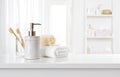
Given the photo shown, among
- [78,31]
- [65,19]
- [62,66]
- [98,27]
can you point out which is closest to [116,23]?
[98,27]

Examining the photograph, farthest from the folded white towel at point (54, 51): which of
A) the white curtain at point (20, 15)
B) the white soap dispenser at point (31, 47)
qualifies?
the white curtain at point (20, 15)

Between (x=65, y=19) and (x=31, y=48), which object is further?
(x=65, y=19)

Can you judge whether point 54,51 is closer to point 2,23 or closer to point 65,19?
point 2,23

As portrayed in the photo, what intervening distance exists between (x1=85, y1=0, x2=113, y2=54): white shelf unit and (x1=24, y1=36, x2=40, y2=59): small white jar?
3.01 m

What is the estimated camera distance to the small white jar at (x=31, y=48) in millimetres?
A: 1170

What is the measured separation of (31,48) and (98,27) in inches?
127

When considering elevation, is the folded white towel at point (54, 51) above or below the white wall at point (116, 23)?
below

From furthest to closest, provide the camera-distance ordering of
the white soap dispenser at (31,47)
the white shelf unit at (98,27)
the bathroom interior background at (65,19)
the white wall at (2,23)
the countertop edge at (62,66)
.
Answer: the white shelf unit at (98,27), the bathroom interior background at (65,19), the white wall at (2,23), the white soap dispenser at (31,47), the countertop edge at (62,66)

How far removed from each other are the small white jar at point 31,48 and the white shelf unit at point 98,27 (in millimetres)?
3015

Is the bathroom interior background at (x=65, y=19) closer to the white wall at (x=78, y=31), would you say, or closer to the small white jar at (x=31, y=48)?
the white wall at (x=78, y=31)

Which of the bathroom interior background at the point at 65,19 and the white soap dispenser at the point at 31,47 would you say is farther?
the bathroom interior background at the point at 65,19

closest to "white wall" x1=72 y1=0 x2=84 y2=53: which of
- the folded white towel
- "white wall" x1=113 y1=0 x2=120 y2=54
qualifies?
"white wall" x1=113 y1=0 x2=120 y2=54

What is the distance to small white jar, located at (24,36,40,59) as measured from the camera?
1.17 meters

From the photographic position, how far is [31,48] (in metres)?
1.17
